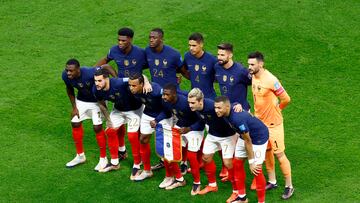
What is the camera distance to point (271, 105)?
40.1 ft

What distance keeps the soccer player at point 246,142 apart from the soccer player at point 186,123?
0.73 meters

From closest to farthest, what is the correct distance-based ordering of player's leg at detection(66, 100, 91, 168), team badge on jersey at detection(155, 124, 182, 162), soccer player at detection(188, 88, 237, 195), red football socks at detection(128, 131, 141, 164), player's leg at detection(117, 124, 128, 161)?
soccer player at detection(188, 88, 237, 195)
team badge on jersey at detection(155, 124, 182, 162)
red football socks at detection(128, 131, 141, 164)
player's leg at detection(66, 100, 91, 168)
player's leg at detection(117, 124, 128, 161)

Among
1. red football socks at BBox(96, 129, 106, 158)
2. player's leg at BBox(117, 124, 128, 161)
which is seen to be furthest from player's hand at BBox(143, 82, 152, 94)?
player's leg at BBox(117, 124, 128, 161)

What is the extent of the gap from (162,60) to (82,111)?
5.43 feet

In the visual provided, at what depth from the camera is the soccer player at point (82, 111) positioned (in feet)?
43.6

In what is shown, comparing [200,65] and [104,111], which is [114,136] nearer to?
[104,111]

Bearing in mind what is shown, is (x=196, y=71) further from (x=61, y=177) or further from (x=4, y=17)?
(x=4, y=17)

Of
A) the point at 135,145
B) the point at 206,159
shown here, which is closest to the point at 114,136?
the point at 135,145

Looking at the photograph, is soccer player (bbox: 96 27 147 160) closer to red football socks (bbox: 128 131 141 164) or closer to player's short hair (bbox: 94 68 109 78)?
player's short hair (bbox: 94 68 109 78)

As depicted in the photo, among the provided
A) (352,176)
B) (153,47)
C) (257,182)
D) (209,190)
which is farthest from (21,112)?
(352,176)

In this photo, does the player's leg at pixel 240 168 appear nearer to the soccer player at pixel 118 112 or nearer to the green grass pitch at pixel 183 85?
the green grass pitch at pixel 183 85

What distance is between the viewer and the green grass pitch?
12.9 metres

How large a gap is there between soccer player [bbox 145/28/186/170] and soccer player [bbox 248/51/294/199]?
5.65ft

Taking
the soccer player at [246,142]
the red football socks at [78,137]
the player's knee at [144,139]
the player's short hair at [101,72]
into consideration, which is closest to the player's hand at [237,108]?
the soccer player at [246,142]
